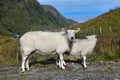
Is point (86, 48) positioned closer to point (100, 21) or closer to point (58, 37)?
point (58, 37)

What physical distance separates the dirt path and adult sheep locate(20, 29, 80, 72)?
71 cm

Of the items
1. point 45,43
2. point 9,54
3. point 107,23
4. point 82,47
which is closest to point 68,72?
point 45,43

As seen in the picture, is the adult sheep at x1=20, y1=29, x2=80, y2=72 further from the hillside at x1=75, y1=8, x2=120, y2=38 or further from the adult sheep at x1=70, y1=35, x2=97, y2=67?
the hillside at x1=75, y1=8, x2=120, y2=38

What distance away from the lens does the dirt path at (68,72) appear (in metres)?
18.0

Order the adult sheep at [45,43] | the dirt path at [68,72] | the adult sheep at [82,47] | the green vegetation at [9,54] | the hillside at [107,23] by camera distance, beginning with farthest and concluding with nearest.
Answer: the hillside at [107,23] → the green vegetation at [9,54] → the adult sheep at [82,47] → the adult sheep at [45,43] → the dirt path at [68,72]

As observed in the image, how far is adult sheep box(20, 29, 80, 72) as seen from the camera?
2073 centimetres

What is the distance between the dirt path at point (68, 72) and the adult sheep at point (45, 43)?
0.71 metres

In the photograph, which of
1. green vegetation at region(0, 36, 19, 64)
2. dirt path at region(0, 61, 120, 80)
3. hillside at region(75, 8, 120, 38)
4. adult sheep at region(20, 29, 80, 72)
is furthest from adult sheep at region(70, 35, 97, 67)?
hillside at region(75, 8, 120, 38)

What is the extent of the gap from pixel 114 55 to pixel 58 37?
5.46 metres

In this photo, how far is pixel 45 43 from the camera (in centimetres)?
2111

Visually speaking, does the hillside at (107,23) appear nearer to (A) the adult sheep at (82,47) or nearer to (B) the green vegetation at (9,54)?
(B) the green vegetation at (9,54)

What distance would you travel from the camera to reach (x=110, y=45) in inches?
1080

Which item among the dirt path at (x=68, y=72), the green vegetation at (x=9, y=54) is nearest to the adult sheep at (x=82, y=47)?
the dirt path at (x=68, y=72)

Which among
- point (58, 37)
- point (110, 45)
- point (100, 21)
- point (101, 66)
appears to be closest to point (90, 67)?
point (101, 66)
